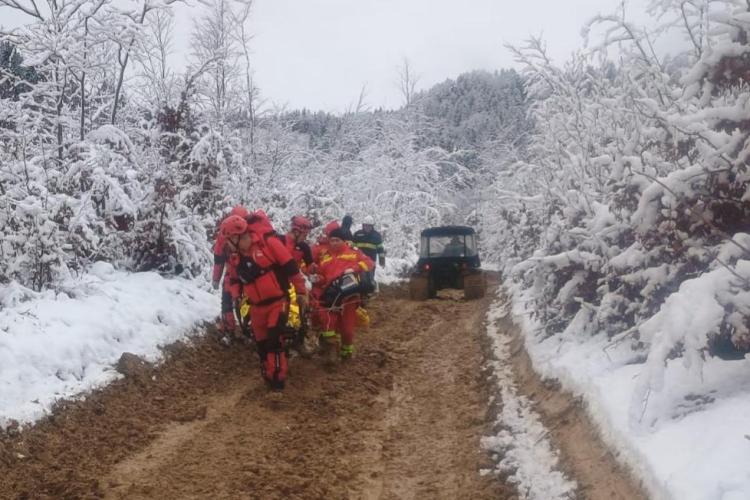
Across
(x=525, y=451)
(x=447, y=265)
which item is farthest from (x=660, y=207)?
(x=447, y=265)

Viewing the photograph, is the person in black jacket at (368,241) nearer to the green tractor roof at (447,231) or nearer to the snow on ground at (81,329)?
the green tractor roof at (447,231)

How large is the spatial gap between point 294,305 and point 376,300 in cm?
904

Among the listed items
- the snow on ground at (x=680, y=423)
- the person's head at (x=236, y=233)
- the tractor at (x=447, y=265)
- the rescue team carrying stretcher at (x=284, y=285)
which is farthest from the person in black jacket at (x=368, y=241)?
the snow on ground at (x=680, y=423)

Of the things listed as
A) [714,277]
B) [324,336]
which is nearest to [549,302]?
[324,336]

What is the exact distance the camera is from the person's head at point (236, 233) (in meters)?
6.96

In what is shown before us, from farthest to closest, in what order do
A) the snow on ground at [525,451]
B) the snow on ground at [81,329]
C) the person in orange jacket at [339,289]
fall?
the person in orange jacket at [339,289] < the snow on ground at [81,329] < the snow on ground at [525,451]

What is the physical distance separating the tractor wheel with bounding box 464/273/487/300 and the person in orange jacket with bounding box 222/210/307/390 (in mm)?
10725

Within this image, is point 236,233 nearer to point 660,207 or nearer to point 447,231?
point 660,207

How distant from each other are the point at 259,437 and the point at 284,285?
1.91m

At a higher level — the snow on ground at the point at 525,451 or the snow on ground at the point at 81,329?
the snow on ground at the point at 81,329

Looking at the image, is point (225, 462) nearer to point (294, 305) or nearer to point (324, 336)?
point (294, 305)

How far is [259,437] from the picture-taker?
19.3 ft

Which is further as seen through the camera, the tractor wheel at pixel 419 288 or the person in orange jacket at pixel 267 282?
the tractor wheel at pixel 419 288

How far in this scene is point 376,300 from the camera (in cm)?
1702
